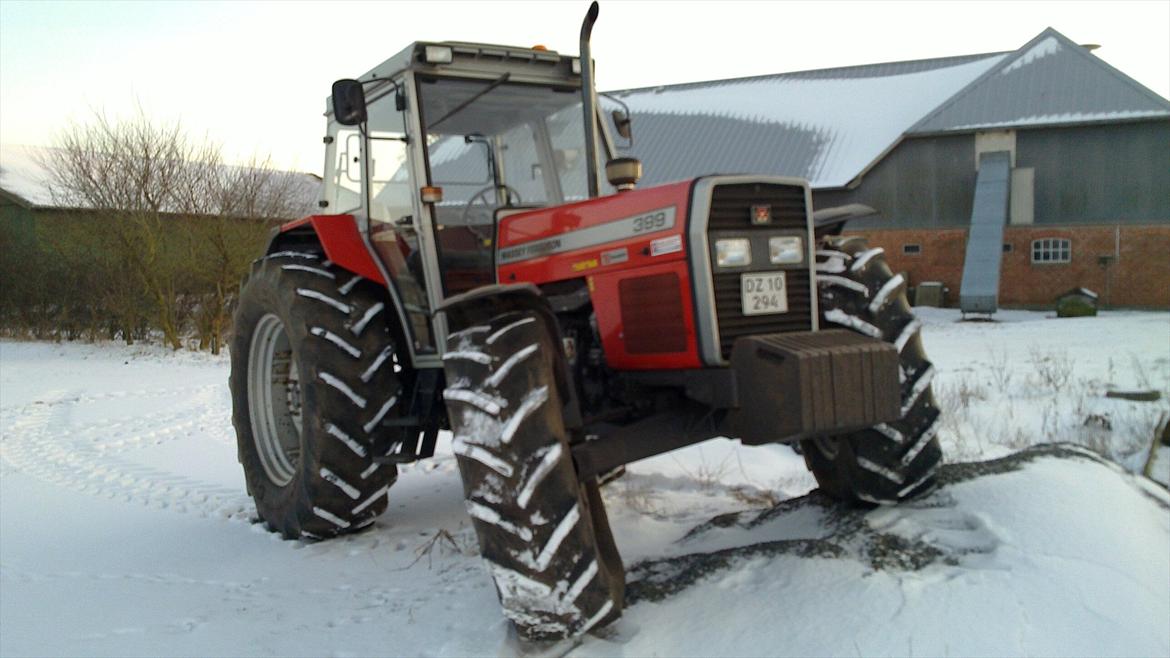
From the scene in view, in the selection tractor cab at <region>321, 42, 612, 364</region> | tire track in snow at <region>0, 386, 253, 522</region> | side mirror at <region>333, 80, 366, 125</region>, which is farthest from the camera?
tire track in snow at <region>0, 386, 253, 522</region>

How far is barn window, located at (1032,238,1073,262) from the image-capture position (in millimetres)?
22906

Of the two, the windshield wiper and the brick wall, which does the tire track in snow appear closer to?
the windshield wiper

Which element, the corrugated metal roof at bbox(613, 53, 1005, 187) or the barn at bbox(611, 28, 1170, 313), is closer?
the barn at bbox(611, 28, 1170, 313)

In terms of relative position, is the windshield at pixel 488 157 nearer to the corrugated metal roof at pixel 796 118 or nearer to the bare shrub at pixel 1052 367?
the bare shrub at pixel 1052 367

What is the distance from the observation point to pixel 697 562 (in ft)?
11.8

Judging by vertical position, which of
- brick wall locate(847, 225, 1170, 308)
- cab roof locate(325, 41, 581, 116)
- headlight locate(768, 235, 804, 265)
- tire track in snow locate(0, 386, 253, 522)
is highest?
cab roof locate(325, 41, 581, 116)

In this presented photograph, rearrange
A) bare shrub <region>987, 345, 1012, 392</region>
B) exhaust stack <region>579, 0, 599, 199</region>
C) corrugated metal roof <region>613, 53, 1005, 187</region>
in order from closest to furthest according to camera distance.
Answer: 1. exhaust stack <region>579, 0, 599, 199</region>
2. bare shrub <region>987, 345, 1012, 392</region>
3. corrugated metal roof <region>613, 53, 1005, 187</region>

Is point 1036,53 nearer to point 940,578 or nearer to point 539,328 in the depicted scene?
point 940,578

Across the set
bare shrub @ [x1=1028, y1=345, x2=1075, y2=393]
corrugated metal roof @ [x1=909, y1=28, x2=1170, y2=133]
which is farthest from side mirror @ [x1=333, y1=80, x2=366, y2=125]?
corrugated metal roof @ [x1=909, y1=28, x2=1170, y2=133]

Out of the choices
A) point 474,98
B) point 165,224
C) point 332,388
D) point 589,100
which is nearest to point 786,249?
point 589,100

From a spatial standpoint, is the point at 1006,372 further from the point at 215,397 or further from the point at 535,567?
the point at 215,397

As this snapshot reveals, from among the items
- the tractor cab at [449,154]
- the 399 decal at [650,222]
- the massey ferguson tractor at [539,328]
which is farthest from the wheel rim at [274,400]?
the 399 decal at [650,222]

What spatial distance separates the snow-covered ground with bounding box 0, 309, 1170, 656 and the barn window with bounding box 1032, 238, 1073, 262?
A: 18.3 m

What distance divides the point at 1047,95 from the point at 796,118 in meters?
6.54
